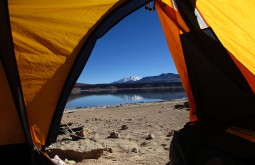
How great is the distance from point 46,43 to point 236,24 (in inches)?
94.3

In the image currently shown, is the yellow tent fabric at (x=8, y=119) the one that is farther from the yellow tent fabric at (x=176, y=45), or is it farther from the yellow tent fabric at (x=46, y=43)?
the yellow tent fabric at (x=176, y=45)

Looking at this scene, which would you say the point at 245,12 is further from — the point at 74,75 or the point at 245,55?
the point at 74,75

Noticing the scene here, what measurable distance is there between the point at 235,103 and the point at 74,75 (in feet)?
7.56

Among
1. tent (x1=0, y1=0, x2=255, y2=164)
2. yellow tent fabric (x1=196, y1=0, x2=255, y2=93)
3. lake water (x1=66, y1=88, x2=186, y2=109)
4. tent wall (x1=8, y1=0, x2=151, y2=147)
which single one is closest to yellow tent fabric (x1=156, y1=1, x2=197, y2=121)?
tent (x1=0, y1=0, x2=255, y2=164)

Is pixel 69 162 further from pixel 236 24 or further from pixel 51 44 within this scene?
pixel 236 24

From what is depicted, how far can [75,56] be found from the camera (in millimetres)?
4027

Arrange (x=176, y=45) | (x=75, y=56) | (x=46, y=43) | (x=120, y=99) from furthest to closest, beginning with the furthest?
(x=120, y=99) < (x=176, y=45) < (x=75, y=56) < (x=46, y=43)

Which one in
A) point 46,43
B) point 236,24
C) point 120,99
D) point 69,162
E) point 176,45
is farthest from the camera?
point 120,99

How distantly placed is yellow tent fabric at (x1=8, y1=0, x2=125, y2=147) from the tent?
0.01m

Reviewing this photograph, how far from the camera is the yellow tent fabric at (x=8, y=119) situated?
383 cm

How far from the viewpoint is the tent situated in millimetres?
3520

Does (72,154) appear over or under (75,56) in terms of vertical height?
under

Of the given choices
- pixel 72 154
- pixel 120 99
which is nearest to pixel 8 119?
pixel 72 154

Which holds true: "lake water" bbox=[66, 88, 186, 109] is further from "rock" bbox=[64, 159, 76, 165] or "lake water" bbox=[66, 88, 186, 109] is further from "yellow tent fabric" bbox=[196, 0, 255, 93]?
"yellow tent fabric" bbox=[196, 0, 255, 93]
